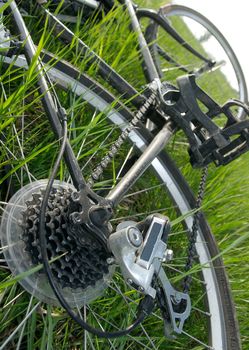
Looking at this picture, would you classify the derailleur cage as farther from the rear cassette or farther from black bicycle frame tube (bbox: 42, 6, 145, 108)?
black bicycle frame tube (bbox: 42, 6, 145, 108)

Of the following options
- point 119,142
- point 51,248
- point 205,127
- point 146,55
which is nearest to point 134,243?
point 51,248

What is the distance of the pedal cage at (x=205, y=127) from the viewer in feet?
4.29

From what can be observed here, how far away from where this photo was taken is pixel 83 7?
6.32 ft

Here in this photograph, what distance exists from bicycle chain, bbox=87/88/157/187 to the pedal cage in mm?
61

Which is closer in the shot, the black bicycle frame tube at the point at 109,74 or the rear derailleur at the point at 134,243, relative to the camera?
the rear derailleur at the point at 134,243

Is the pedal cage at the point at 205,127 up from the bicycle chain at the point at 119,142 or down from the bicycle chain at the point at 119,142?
down

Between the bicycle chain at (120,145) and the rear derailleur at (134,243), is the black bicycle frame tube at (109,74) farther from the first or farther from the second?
the rear derailleur at (134,243)

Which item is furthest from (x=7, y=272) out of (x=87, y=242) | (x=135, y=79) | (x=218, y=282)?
(x=135, y=79)

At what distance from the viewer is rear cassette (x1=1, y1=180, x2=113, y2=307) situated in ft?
3.52

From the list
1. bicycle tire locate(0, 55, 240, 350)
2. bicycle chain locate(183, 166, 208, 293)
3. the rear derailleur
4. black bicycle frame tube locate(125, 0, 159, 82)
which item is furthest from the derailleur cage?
black bicycle frame tube locate(125, 0, 159, 82)

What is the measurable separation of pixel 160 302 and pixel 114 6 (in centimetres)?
127

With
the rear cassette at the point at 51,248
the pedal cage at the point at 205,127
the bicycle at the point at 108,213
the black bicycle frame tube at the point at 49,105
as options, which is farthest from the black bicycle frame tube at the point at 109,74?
the rear cassette at the point at 51,248

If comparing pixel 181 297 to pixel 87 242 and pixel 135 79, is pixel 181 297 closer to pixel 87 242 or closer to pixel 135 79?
pixel 87 242

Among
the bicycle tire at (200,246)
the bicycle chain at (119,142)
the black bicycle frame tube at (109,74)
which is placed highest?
the black bicycle frame tube at (109,74)
